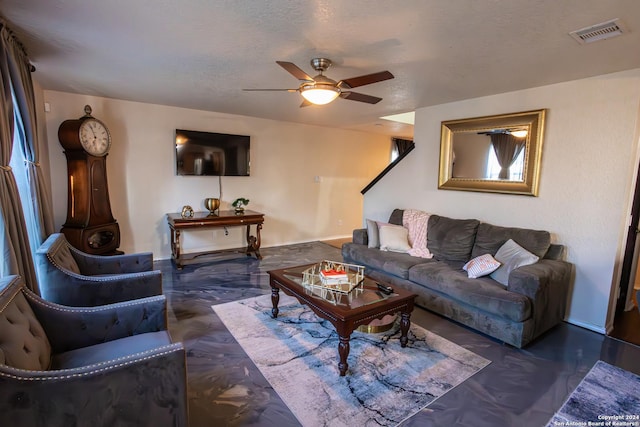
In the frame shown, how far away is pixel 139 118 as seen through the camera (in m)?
4.56

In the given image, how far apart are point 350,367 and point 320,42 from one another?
237 cm

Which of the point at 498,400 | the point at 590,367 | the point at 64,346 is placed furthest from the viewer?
the point at 590,367

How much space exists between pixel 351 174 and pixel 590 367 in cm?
517

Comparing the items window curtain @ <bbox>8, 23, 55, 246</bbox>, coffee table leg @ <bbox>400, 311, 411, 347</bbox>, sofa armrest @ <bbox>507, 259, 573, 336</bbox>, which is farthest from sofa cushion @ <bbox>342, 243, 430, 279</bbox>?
window curtain @ <bbox>8, 23, 55, 246</bbox>

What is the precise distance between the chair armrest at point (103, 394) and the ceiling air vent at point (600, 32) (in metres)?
2.94

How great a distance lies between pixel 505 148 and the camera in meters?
3.62

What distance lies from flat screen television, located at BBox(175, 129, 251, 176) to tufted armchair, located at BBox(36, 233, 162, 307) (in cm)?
237

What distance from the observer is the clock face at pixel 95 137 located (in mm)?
3783

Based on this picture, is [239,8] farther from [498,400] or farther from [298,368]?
[498,400]

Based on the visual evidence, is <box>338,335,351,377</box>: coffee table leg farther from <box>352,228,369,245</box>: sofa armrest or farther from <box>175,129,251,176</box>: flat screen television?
<box>175,129,251,176</box>: flat screen television

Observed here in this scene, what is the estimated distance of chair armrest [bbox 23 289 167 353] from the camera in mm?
1712

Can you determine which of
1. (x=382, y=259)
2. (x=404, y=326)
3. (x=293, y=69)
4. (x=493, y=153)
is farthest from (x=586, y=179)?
(x=293, y=69)

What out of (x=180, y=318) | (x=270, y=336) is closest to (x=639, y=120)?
(x=270, y=336)

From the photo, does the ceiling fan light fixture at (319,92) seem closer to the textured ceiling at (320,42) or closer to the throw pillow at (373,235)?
the textured ceiling at (320,42)
